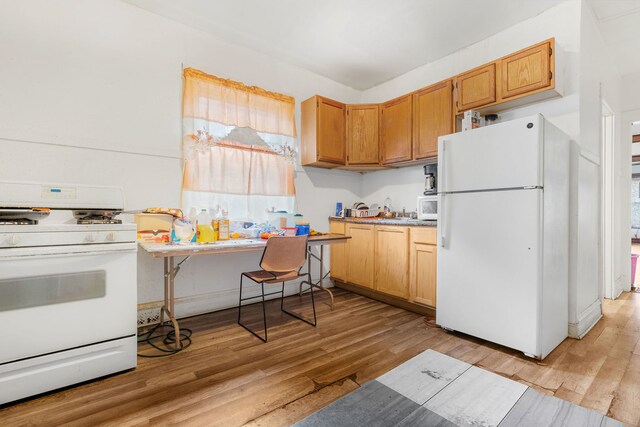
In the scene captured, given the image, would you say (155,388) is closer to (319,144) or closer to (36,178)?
(36,178)

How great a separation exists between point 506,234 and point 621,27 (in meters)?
2.72

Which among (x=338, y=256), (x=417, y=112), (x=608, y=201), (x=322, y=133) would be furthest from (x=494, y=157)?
(x=608, y=201)

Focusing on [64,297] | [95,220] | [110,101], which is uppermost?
[110,101]

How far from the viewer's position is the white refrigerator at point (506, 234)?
2143 mm

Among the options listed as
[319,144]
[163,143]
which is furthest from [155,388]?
[319,144]

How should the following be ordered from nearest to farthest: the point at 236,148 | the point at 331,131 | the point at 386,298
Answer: the point at 236,148, the point at 386,298, the point at 331,131

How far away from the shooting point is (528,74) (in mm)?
2662

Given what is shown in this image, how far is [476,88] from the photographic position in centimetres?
303

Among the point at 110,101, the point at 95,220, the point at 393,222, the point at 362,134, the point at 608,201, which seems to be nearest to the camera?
the point at 95,220

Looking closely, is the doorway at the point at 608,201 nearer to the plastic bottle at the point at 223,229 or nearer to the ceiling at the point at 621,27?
the ceiling at the point at 621,27

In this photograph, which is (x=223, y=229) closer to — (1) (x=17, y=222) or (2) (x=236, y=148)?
(2) (x=236, y=148)

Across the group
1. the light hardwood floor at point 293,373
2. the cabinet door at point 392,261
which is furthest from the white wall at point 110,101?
the cabinet door at point 392,261

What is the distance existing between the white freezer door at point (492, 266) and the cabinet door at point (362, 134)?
152 cm

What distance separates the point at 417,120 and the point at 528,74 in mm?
1148
